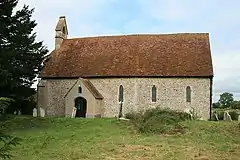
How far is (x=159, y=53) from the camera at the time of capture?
37.2 metres

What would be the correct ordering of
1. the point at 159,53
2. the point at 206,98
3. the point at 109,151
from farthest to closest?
the point at 159,53, the point at 206,98, the point at 109,151

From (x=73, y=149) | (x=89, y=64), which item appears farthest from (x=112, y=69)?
(x=73, y=149)

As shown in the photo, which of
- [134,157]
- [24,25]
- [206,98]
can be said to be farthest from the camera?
[206,98]

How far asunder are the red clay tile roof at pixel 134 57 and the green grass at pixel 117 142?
31.5 ft

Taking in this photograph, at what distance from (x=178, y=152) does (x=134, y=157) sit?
7.01 ft

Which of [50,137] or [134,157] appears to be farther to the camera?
[50,137]

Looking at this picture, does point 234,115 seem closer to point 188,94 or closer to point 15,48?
point 188,94

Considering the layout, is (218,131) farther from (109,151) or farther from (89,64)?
(89,64)

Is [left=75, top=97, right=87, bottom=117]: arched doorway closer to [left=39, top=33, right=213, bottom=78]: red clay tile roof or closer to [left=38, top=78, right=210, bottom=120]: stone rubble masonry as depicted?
[left=38, top=78, right=210, bottom=120]: stone rubble masonry

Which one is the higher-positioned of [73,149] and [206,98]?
[206,98]

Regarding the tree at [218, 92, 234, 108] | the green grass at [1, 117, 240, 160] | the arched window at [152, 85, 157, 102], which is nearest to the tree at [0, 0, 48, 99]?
the green grass at [1, 117, 240, 160]

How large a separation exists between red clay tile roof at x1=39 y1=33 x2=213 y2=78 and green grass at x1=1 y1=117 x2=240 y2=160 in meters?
9.61

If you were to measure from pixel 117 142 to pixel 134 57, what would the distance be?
1840 centimetres

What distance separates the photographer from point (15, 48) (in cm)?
2562
